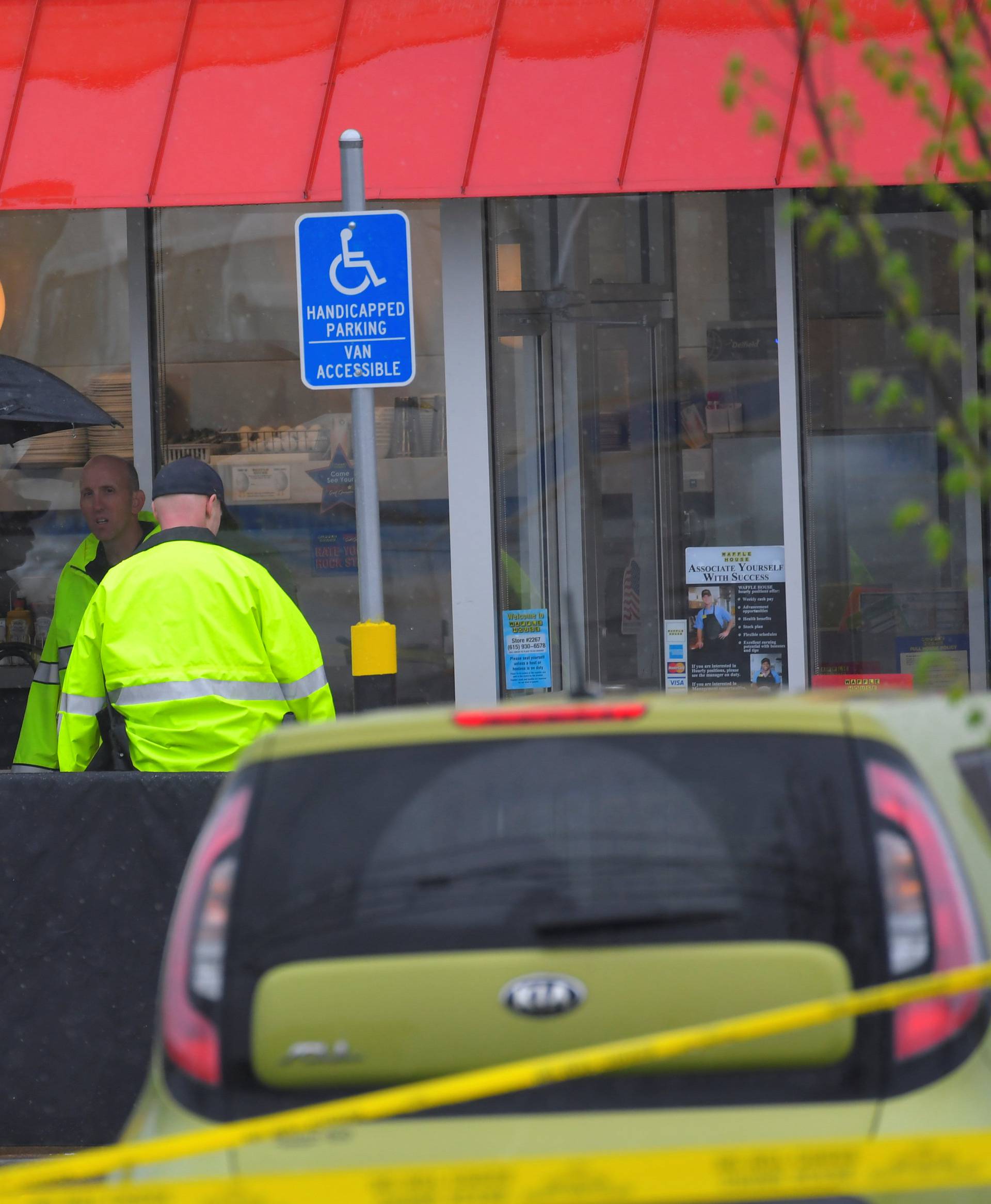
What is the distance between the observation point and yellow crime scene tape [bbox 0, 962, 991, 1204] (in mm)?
2484

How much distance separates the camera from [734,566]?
28.5 ft

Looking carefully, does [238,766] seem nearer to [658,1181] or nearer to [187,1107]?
[187,1107]

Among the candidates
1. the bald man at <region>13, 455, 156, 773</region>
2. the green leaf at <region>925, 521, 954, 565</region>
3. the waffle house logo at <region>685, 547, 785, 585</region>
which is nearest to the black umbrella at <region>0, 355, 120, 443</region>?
the bald man at <region>13, 455, 156, 773</region>

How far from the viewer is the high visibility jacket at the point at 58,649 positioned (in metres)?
7.18

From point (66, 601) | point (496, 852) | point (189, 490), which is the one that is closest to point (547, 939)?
point (496, 852)

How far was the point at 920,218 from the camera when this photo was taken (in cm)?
865

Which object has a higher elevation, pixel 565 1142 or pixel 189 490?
pixel 189 490

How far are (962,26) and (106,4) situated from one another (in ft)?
21.5

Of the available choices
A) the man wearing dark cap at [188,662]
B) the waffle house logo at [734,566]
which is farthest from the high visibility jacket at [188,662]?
the waffle house logo at [734,566]

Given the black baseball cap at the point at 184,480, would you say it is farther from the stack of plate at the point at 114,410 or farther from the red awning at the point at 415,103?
the stack of plate at the point at 114,410

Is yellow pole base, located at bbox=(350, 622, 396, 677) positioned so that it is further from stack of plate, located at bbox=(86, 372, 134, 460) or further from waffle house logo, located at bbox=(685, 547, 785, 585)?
stack of plate, located at bbox=(86, 372, 134, 460)

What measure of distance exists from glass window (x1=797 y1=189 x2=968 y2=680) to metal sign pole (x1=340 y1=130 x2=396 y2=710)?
3375 millimetres

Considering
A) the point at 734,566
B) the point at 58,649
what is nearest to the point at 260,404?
the point at 58,649

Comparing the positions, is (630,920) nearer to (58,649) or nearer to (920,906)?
(920,906)
